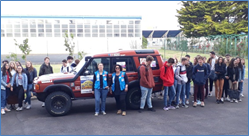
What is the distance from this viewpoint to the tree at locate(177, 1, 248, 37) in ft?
106

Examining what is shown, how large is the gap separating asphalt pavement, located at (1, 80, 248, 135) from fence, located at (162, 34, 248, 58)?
1440cm

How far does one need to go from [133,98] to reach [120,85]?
3.04 feet

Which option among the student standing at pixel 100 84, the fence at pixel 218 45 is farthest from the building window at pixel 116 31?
the student standing at pixel 100 84

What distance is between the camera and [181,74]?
8039mm

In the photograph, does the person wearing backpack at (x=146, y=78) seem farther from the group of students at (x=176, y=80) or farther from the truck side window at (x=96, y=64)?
the truck side window at (x=96, y=64)

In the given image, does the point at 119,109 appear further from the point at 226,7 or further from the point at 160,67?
the point at 226,7

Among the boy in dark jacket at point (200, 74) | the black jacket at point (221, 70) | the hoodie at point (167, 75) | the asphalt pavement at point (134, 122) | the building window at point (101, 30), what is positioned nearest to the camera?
the asphalt pavement at point (134, 122)

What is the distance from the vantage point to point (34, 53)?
3594 cm

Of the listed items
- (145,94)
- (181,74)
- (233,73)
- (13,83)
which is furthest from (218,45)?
(13,83)

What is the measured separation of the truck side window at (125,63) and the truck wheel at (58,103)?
1.89m

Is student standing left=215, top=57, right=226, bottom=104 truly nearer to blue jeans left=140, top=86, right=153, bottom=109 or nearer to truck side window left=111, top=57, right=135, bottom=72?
blue jeans left=140, top=86, right=153, bottom=109

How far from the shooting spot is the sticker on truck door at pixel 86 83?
24.1 ft

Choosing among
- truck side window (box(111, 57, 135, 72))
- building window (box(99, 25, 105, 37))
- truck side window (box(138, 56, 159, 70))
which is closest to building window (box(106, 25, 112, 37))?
building window (box(99, 25, 105, 37))

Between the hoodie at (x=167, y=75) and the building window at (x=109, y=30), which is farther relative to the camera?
the building window at (x=109, y=30)
